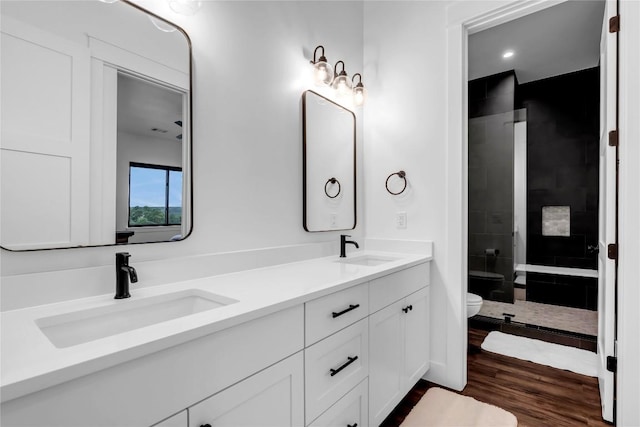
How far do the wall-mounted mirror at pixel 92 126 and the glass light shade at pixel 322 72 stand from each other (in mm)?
798

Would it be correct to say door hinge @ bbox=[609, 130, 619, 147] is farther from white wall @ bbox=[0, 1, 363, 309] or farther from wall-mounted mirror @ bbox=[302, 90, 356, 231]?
white wall @ bbox=[0, 1, 363, 309]

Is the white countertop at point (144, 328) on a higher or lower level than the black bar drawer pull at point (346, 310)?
higher

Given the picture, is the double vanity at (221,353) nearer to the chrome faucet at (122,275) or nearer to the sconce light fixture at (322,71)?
the chrome faucet at (122,275)

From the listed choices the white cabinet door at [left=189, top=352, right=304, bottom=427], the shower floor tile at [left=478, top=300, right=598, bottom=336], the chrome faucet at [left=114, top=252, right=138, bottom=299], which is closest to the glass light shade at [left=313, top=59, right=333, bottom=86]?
the chrome faucet at [left=114, top=252, right=138, bottom=299]

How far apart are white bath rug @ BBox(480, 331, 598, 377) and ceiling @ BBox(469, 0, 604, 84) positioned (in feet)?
8.41

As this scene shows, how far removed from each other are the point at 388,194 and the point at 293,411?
61.7 inches

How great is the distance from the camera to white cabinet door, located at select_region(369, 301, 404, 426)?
4.81ft

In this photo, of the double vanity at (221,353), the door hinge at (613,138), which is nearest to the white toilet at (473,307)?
the double vanity at (221,353)

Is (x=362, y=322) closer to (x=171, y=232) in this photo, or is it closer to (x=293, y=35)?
(x=171, y=232)

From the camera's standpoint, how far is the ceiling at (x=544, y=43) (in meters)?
2.64

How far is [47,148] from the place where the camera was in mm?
1003
